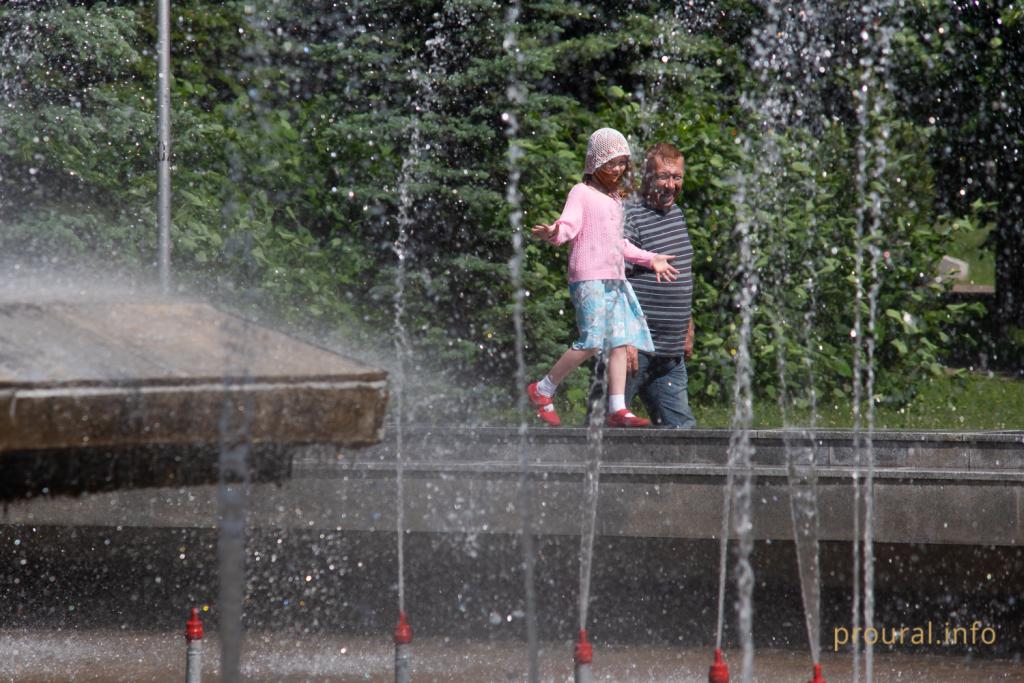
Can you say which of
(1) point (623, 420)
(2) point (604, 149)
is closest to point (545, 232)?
(2) point (604, 149)

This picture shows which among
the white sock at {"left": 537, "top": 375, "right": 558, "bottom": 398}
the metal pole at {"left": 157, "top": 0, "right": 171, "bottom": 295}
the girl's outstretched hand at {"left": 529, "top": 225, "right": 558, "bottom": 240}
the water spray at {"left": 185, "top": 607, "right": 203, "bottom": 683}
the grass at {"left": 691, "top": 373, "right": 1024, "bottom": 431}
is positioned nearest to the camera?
the water spray at {"left": 185, "top": 607, "right": 203, "bottom": 683}

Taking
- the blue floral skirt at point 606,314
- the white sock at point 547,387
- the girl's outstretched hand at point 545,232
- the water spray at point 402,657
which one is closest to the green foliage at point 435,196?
the white sock at point 547,387

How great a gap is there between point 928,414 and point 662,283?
5.01 metres

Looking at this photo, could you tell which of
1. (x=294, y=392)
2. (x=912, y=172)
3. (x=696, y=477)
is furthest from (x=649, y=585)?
(x=912, y=172)

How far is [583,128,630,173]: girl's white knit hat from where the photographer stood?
25.1 ft

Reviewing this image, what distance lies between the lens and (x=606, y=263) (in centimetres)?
769

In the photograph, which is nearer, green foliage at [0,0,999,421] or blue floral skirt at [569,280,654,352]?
blue floral skirt at [569,280,654,352]

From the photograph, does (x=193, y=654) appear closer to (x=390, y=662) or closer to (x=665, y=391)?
(x=390, y=662)

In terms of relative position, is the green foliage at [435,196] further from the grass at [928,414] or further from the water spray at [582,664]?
the water spray at [582,664]

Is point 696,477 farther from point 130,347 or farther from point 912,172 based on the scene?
point 912,172

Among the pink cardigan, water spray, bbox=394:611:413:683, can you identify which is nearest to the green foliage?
the pink cardigan

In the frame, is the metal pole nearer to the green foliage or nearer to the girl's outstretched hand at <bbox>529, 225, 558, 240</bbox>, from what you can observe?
the green foliage

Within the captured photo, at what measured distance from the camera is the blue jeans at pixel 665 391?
8.27m

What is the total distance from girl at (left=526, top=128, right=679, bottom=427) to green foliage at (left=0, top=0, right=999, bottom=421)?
3.26 metres
